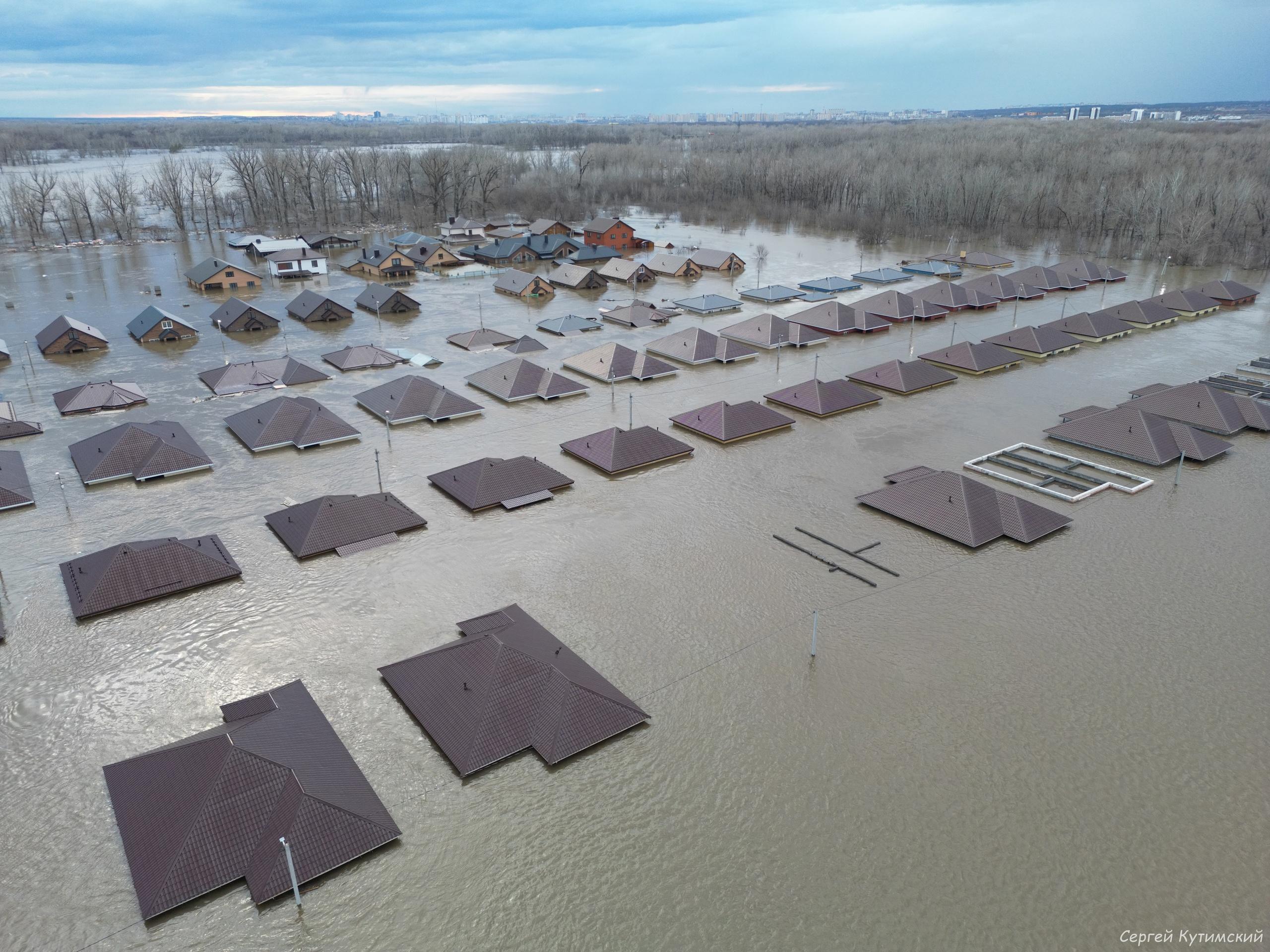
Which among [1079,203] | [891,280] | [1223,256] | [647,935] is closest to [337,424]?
[647,935]

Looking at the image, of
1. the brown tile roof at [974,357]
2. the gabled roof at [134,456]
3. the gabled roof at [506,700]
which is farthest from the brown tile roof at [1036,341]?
the gabled roof at [134,456]

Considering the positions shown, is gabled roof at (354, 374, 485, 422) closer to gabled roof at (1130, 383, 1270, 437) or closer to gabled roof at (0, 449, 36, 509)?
gabled roof at (0, 449, 36, 509)

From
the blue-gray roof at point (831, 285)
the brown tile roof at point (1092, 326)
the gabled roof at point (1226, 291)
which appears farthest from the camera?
the blue-gray roof at point (831, 285)

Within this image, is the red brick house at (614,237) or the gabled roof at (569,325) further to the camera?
the red brick house at (614,237)

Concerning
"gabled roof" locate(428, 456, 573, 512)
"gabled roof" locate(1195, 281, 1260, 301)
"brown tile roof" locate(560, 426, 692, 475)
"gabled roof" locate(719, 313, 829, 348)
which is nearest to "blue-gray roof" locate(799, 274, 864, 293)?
"gabled roof" locate(719, 313, 829, 348)

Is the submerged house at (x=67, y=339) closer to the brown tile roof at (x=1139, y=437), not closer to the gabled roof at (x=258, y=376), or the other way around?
the gabled roof at (x=258, y=376)

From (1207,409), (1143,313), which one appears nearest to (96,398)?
(1207,409)
